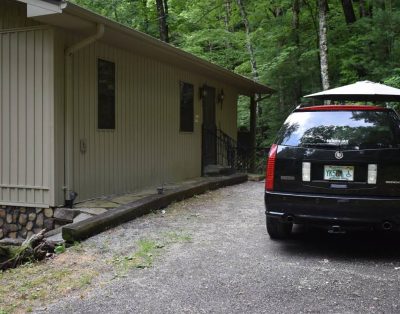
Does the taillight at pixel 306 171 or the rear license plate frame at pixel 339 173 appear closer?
the rear license plate frame at pixel 339 173

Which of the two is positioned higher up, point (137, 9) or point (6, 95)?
point (137, 9)

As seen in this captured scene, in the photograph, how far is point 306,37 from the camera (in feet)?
62.5

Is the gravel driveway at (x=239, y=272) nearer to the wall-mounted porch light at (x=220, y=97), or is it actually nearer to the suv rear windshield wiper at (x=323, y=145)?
the suv rear windshield wiper at (x=323, y=145)

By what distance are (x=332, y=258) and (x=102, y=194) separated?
14.4 ft

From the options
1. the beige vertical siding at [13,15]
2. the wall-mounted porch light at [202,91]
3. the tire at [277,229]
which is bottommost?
the tire at [277,229]

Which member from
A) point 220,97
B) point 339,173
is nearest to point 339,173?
point 339,173

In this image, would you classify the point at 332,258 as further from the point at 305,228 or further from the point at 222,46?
the point at 222,46

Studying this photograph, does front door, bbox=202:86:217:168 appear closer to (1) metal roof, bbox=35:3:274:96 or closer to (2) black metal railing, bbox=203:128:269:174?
(2) black metal railing, bbox=203:128:269:174

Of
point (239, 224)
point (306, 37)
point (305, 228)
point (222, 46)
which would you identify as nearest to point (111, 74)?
point (239, 224)

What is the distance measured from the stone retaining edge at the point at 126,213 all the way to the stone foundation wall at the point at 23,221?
107 cm

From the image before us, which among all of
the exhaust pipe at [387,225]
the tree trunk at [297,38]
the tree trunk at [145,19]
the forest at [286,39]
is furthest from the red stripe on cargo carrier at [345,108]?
the tree trunk at [145,19]

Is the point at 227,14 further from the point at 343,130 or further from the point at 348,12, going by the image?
the point at 343,130

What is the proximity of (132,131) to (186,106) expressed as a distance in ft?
9.21

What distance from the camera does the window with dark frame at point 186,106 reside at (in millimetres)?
11289
